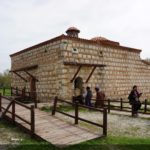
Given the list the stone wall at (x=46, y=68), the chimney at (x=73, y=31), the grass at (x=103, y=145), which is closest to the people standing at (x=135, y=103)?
the grass at (x=103, y=145)

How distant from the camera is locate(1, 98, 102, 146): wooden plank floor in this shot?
7.98m

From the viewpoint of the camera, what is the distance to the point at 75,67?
55.0 feet

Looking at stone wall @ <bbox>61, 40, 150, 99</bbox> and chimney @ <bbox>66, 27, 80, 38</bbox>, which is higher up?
chimney @ <bbox>66, 27, 80, 38</bbox>

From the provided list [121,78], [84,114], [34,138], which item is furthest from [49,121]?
[121,78]

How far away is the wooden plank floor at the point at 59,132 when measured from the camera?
7.98 metres

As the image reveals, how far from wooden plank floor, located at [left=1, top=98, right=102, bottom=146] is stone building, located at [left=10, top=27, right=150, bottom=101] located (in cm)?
575

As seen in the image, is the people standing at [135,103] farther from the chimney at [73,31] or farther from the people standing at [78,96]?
the chimney at [73,31]

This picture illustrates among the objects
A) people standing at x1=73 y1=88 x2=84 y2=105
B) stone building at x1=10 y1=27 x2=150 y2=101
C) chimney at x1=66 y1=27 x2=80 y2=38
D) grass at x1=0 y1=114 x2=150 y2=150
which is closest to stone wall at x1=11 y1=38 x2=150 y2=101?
stone building at x1=10 y1=27 x2=150 y2=101

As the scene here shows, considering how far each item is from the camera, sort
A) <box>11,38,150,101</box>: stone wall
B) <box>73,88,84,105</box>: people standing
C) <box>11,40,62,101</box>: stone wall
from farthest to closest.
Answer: <box>11,40,62,101</box>: stone wall → <box>11,38,150,101</box>: stone wall → <box>73,88,84,105</box>: people standing

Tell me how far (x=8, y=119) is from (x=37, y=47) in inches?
345

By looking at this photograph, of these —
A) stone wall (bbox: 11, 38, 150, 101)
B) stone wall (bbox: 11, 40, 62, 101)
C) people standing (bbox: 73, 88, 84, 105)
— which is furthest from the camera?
stone wall (bbox: 11, 40, 62, 101)

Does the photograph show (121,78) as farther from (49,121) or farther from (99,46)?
(49,121)

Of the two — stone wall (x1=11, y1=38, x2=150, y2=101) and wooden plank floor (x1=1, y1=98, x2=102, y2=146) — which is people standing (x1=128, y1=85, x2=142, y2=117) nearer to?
wooden plank floor (x1=1, y1=98, x2=102, y2=146)

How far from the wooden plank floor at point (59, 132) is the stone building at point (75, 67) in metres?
5.75
